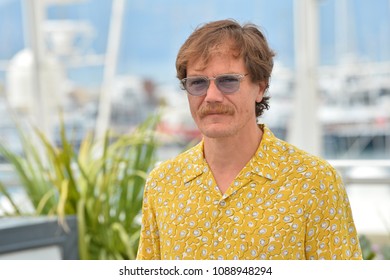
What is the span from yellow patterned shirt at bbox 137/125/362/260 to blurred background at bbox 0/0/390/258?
2.86 meters

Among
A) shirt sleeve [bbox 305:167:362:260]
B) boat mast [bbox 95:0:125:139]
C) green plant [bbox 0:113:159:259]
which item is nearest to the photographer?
shirt sleeve [bbox 305:167:362:260]

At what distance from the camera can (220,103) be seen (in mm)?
1686

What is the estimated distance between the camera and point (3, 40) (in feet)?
25.2

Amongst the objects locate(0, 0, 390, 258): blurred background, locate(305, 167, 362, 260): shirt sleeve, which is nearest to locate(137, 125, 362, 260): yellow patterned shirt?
locate(305, 167, 362, 260): shirt sleeve

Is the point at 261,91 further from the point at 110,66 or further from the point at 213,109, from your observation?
the point at 110,66

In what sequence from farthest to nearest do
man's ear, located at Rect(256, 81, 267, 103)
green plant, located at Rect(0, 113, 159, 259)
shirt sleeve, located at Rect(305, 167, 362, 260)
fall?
green plant, located at Rect(0, 113, 159, 259) → man's ear, located at Rect(256, 81, 267, 103) → shirt sleeve, located at Rect(305, 167, 362, 260)

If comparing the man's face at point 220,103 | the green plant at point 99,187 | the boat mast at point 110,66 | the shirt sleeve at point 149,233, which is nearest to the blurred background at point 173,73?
the boat mast at point 110,66

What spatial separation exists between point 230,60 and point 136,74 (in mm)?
7430

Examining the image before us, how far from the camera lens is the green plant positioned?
431 cm

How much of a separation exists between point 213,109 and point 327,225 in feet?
0.93

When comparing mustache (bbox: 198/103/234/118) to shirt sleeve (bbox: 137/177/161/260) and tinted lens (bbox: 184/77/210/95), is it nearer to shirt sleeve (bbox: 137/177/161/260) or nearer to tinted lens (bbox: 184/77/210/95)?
tinted lens (bbox: 184/77/210/95)

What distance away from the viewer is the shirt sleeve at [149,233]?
182cm

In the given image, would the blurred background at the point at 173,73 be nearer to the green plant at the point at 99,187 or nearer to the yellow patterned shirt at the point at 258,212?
the green plant at the point at 99,187

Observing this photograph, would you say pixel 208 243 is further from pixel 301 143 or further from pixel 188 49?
pixel 301 143
